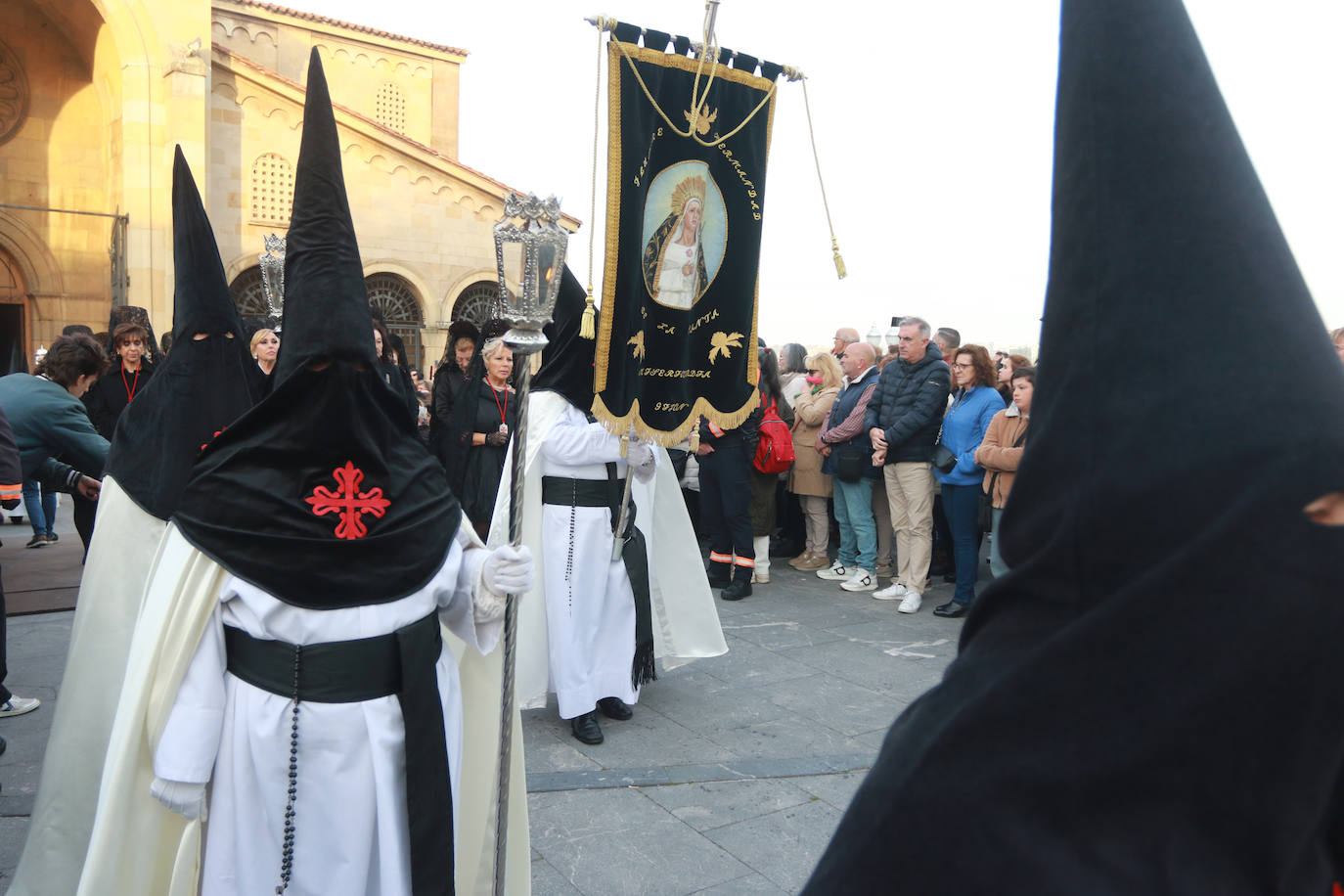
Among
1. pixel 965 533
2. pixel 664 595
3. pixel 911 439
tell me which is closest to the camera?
pixel 664 595

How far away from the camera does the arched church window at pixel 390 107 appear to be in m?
22.9

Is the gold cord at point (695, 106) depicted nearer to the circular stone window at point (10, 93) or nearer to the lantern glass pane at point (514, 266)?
the lantern glass pane at point (514, 266)

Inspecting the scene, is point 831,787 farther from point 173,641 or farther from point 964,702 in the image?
point 964,702

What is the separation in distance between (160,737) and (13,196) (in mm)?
19267

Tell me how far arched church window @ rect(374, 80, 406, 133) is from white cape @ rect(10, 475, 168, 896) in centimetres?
2118

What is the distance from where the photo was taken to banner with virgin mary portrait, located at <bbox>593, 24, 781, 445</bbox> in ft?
14.5

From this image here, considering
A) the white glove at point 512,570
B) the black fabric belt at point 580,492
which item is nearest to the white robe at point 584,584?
the black fabric belt at point 580,492

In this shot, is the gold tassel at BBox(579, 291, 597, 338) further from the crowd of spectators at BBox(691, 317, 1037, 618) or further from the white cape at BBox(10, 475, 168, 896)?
the crowd of spectators at BBox(691, 317, 1037, 618)

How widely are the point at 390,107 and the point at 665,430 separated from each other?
21029 millimetres

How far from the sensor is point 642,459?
4.97 meters

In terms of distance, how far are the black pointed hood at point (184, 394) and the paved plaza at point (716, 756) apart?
1.50 metres

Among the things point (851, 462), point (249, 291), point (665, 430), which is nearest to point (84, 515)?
point (665, 430)

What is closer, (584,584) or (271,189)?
(584,584)

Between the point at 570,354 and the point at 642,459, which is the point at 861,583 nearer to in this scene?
the point at 642,459
